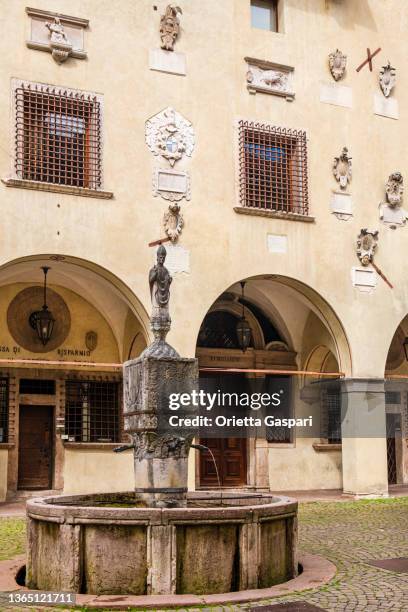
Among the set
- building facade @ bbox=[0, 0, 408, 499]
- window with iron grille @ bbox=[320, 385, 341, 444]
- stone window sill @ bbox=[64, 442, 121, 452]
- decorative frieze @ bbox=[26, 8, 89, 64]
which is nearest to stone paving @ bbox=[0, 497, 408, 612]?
building facade @ bbox=[0, 0, 408, 499]

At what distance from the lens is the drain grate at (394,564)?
8.08m

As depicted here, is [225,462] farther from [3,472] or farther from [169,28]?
[169,28]

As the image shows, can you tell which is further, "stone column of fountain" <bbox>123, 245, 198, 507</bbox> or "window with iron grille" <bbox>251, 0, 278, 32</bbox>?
"window with iron grille" <bbox>251, 0, 278, 32</bbox>

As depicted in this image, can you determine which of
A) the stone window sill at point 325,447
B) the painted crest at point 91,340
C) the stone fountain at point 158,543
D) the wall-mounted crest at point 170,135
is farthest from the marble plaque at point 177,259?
the stone fountain at point 158,543

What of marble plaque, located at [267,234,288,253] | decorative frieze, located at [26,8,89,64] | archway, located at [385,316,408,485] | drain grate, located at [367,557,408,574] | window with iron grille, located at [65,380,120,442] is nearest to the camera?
drain grate, located at [367,557,408,574]

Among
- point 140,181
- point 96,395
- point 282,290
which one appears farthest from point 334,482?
point 140,181

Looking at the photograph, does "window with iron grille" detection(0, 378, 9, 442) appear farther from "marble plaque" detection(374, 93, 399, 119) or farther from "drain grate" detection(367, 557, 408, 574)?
"marble plaque" detection(374, 93, 399, 119)

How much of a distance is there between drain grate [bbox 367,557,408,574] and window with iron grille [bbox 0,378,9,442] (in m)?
9.12

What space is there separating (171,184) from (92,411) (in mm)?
4939

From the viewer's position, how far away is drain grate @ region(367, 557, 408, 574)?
26.5 feet

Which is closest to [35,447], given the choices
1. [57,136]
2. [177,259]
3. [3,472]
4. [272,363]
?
[3,472]

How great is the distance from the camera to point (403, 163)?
1730 cm

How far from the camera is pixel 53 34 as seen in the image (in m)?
14.0

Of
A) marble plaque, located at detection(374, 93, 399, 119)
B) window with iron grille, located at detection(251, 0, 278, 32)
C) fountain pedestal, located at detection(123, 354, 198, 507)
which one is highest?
window with iron grille, located at detection(251, 0, 278, 32)
